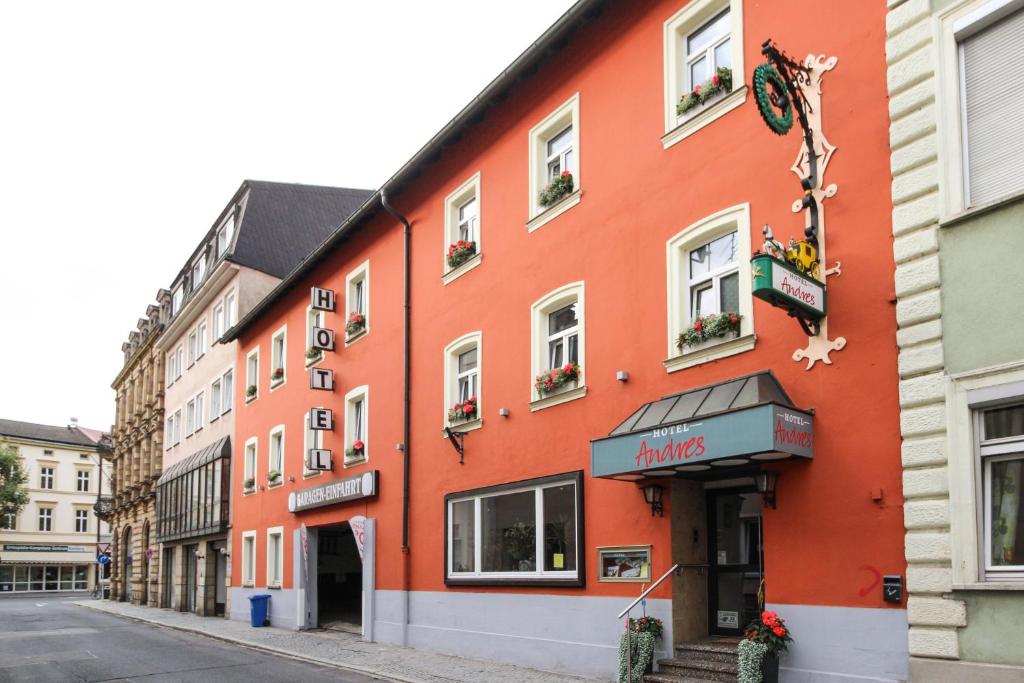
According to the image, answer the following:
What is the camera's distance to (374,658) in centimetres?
1783

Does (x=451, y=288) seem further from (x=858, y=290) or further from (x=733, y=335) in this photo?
(x=858, y=290)

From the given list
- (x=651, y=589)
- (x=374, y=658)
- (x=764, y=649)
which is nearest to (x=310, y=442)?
(x=374, y=658)

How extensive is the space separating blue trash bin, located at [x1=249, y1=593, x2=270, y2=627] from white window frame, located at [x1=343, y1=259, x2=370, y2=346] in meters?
8.36

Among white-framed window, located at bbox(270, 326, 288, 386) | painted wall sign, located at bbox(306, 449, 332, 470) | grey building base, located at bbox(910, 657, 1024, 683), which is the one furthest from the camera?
white-framed window, located at bbox(270, 326, 288, 386)

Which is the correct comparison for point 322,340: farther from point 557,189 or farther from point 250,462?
point 557,189

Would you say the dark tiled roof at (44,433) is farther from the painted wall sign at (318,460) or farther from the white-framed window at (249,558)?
the painted wall sign at (318,460)

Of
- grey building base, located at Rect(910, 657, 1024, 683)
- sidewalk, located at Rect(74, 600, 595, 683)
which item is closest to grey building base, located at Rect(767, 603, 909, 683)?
grey building base, located at Rect(910, 657, 1024, 683)

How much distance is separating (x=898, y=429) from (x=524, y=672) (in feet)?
24.4

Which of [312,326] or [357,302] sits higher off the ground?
[357,302]

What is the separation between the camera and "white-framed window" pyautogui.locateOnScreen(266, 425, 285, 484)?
28234mm

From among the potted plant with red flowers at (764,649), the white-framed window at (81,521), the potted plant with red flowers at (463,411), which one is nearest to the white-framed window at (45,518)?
the white-framed window at (81,521)

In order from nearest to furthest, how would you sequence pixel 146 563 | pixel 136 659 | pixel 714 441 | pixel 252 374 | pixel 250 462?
pixel 714 441 → pixel 136 659 → pixel 250 462 → pixel 252 374 → pixel 146 563

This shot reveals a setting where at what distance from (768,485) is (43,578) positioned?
77.6m

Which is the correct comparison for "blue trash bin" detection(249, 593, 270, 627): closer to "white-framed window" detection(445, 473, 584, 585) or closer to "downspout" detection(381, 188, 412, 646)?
"downspout" detection(381, 188, 412, 646)
